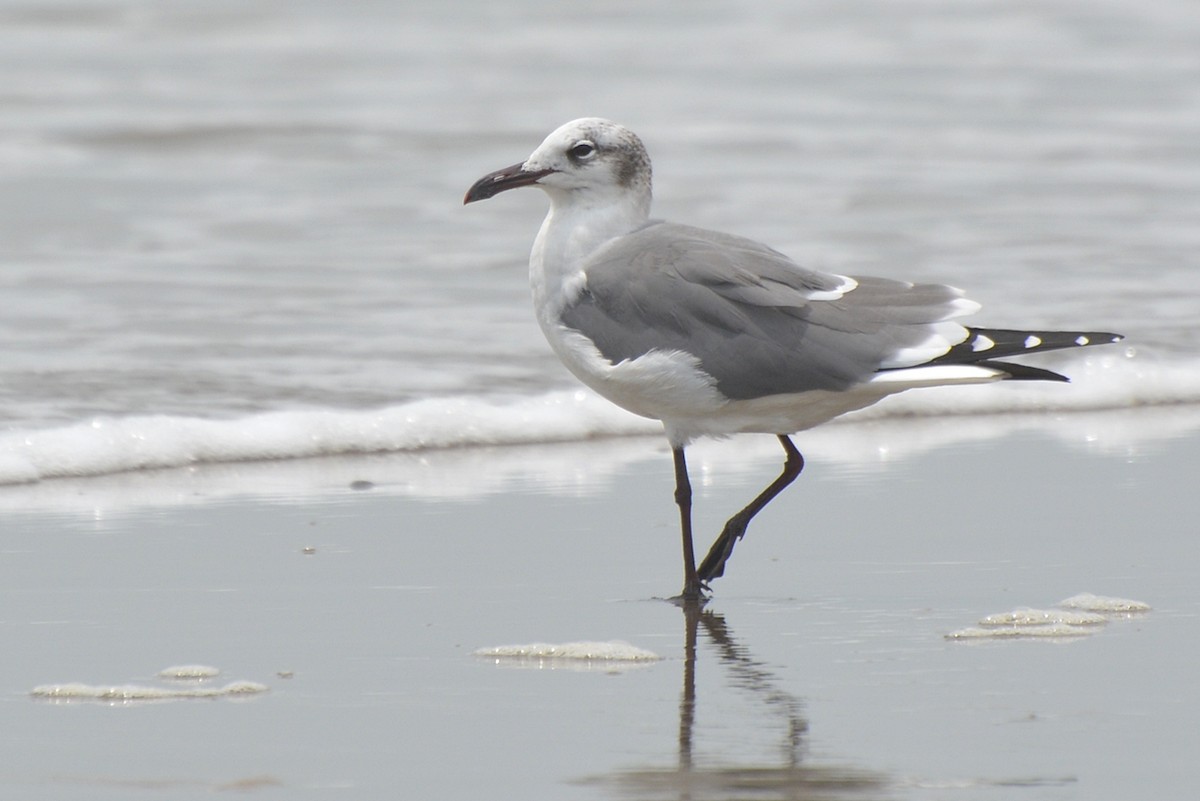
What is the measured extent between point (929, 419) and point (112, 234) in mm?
4673

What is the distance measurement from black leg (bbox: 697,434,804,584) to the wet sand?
55 mm

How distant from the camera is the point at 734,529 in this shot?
15.1 feet

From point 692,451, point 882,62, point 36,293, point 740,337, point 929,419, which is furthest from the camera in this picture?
point 882,62

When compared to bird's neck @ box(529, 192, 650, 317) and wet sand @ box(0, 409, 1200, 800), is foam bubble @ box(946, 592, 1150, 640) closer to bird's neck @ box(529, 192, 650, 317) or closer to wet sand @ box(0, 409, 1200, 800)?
wet sand @ box(0, 409, 1200, 800)

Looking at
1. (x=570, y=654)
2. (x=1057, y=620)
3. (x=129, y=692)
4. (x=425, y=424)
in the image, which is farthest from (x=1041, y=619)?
(x=425, y=424)

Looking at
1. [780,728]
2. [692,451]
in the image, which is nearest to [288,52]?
[692,451]

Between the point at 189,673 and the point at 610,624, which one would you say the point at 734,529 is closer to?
the point at 610,624

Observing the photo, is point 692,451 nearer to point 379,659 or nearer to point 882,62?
point 379,659

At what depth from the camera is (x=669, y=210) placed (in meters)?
10.7

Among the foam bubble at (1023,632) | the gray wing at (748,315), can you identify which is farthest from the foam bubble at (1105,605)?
the gray wing at (748,315)

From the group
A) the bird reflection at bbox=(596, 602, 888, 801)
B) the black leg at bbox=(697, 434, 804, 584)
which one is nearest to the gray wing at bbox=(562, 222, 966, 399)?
the black leg at bbox=(697, 434, 804, 584)

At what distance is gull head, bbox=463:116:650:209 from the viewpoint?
15.3ft

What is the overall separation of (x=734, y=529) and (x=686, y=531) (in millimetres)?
143

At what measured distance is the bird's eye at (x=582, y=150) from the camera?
4656 mm
